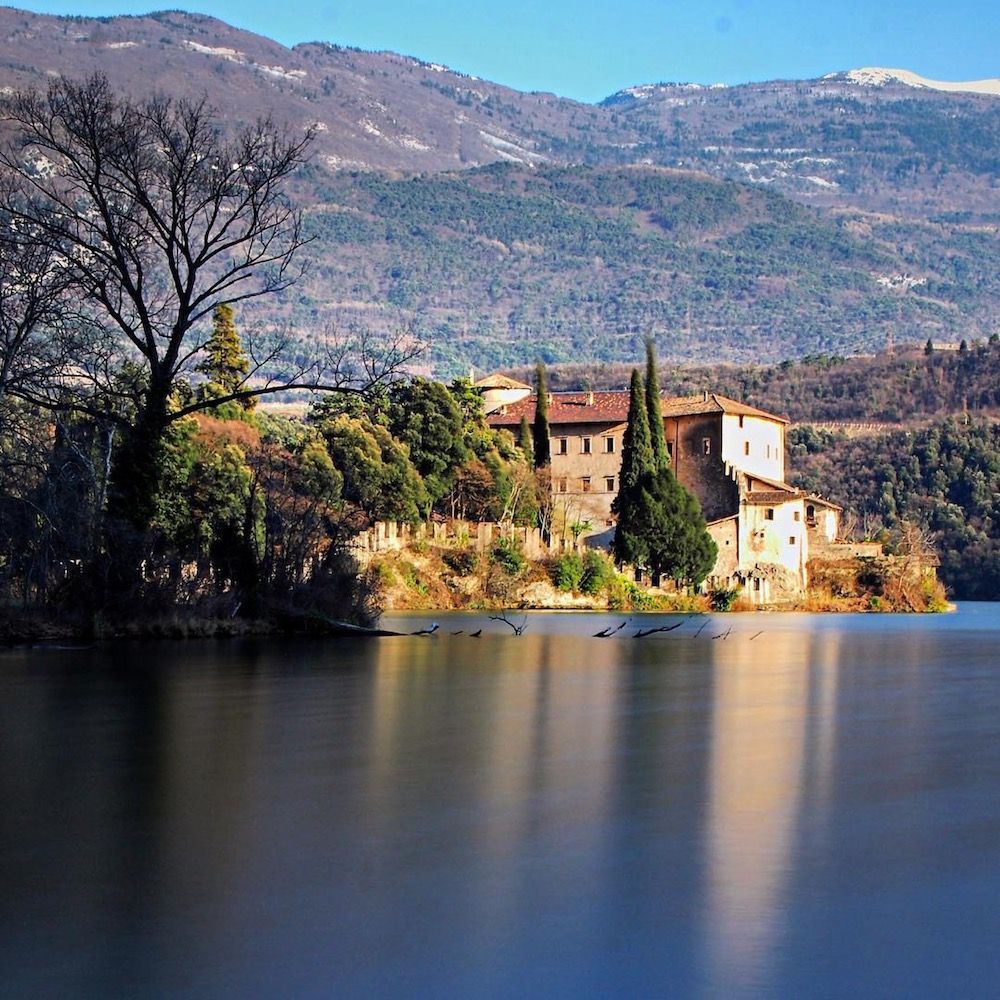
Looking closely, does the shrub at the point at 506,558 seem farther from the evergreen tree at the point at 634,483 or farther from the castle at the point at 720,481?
the castle at the point at 720,481

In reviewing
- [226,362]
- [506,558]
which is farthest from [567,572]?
[226,362]

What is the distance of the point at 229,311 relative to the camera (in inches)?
2376

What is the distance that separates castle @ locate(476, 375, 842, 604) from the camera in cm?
7200

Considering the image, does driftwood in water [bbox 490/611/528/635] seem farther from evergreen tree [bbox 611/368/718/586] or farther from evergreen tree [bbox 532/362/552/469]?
evergreen tree [bbox 532/362/552/469]

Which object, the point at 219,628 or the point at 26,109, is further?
the point at 219,628

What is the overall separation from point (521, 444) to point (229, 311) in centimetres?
1691

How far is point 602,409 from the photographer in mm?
80625

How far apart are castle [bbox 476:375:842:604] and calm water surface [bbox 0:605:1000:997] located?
47742mm

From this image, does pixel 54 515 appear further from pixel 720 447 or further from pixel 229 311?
pixel 720 447

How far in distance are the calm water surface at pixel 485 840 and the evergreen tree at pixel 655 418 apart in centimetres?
4225

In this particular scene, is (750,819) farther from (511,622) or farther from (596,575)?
(596,575)

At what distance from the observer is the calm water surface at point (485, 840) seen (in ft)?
30.2

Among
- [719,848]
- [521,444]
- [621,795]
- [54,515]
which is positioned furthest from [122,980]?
[521,444]

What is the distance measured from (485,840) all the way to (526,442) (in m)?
60.8
